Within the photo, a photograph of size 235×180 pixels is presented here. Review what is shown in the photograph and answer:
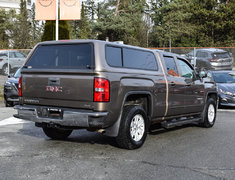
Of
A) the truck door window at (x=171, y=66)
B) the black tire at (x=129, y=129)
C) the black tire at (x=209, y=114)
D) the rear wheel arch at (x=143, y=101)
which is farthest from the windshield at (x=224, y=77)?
the black tire at (x=129, y=129)

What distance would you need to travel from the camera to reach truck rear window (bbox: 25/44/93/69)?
5.73m

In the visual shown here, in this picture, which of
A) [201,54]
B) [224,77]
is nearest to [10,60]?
[201,54]

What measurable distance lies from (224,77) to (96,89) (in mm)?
9843

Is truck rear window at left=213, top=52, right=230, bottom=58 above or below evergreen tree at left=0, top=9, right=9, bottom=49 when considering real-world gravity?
below

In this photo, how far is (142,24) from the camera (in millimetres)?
50375

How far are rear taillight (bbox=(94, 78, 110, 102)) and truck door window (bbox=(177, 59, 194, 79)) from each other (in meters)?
2.87

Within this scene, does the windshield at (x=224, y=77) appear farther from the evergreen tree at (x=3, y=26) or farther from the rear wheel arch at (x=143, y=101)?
the evergreen tree at (x=3, y=26)

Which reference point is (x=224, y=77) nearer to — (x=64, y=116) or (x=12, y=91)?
(x=12, y=91)

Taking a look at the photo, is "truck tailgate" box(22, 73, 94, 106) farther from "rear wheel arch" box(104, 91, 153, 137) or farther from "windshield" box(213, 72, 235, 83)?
"windshield" box(213, 72, 235, 83)

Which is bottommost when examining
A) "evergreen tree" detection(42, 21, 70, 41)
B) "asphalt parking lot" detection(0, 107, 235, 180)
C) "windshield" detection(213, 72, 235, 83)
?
"asphalt parking lot" detection(0, 107, 235, 180)

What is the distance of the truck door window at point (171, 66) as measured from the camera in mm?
7344

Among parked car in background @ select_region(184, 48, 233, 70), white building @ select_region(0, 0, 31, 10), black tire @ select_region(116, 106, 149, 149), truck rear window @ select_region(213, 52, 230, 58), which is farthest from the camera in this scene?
white building @ select_region(0, 0, 31, 10)

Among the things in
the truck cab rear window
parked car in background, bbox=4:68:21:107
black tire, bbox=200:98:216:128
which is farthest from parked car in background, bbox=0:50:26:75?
the truck cab rear window

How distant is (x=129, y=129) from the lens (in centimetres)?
598
